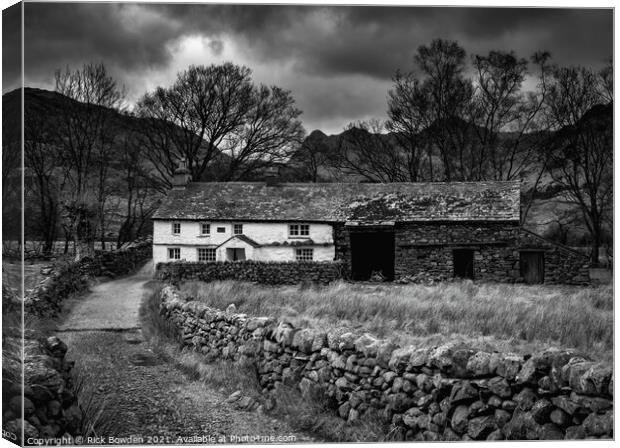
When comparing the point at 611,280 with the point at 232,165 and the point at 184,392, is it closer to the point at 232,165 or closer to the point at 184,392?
the point at 184,392

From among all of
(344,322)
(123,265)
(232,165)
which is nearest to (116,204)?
(123,265)

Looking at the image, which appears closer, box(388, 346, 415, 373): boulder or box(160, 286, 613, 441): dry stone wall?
box(160, 286, 613, 441): dry stone wall

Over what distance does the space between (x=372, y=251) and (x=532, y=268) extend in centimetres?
467

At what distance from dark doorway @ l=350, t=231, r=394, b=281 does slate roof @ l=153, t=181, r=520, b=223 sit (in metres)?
0.51

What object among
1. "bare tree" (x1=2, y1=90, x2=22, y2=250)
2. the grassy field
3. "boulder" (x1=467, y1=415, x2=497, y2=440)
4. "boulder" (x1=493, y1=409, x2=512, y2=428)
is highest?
"bare tree" (x1=2, y1=90, x2=22, y2=250)

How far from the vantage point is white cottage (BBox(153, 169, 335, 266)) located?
49.5 ft

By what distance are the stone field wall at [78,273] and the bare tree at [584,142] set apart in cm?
670

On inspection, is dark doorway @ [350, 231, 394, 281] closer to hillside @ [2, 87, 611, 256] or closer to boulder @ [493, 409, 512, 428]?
hillside @ [2, 87, 611, 256]

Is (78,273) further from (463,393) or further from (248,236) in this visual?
(463,393)

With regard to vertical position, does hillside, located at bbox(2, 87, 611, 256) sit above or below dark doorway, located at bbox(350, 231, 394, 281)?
above

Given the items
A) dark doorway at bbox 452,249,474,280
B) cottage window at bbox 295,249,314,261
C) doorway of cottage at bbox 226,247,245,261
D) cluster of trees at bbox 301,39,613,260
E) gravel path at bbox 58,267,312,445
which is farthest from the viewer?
dark doorway at bbox 452,249,474,280

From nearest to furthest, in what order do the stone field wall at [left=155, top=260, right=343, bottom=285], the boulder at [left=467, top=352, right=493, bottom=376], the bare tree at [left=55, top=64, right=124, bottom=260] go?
1. the boulder at [left=467, top=352, right=493, bottom=376]
2. the bare tree at [left=55, top=64, right=124, bottom=260]
3. the stone field wall at [left=155, top=260, right=343, bottom=285]

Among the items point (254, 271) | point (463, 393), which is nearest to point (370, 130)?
point (463, 393)

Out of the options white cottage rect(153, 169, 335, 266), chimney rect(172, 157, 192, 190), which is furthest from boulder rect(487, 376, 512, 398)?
white cottage rect(153, 169, 335, 266)
